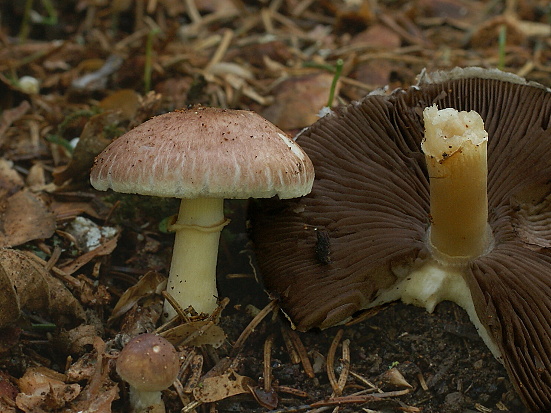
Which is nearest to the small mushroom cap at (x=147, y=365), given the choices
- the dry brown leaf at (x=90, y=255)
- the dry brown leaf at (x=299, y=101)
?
the dry brown leaf at (x=90, y=255)

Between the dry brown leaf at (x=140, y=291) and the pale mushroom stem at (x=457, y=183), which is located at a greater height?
the pale mushroom stem at (x=457, y=183)

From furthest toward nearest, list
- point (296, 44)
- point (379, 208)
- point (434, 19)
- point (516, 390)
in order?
point (434, 19), point (296, 44), point (379, 208), point (516, 390)

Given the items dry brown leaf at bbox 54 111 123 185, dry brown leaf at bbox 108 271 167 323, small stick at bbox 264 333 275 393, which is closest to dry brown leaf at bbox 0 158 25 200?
dry brown leaf at bbox 54 111 123 185

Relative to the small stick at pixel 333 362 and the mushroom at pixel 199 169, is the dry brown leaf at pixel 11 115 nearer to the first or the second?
the mushroom at pixel 199 169


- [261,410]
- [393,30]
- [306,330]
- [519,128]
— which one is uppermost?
[519,128]

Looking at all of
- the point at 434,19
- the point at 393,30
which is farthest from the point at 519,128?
the point at 434,19

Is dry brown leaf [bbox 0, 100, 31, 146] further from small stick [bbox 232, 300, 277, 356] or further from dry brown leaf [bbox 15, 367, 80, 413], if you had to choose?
small stick [bbox 232, 300, 277, 356]

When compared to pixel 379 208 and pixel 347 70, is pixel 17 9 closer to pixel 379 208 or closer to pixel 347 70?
pixel 347 70

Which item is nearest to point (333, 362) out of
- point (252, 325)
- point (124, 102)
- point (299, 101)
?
point (252, 325)
